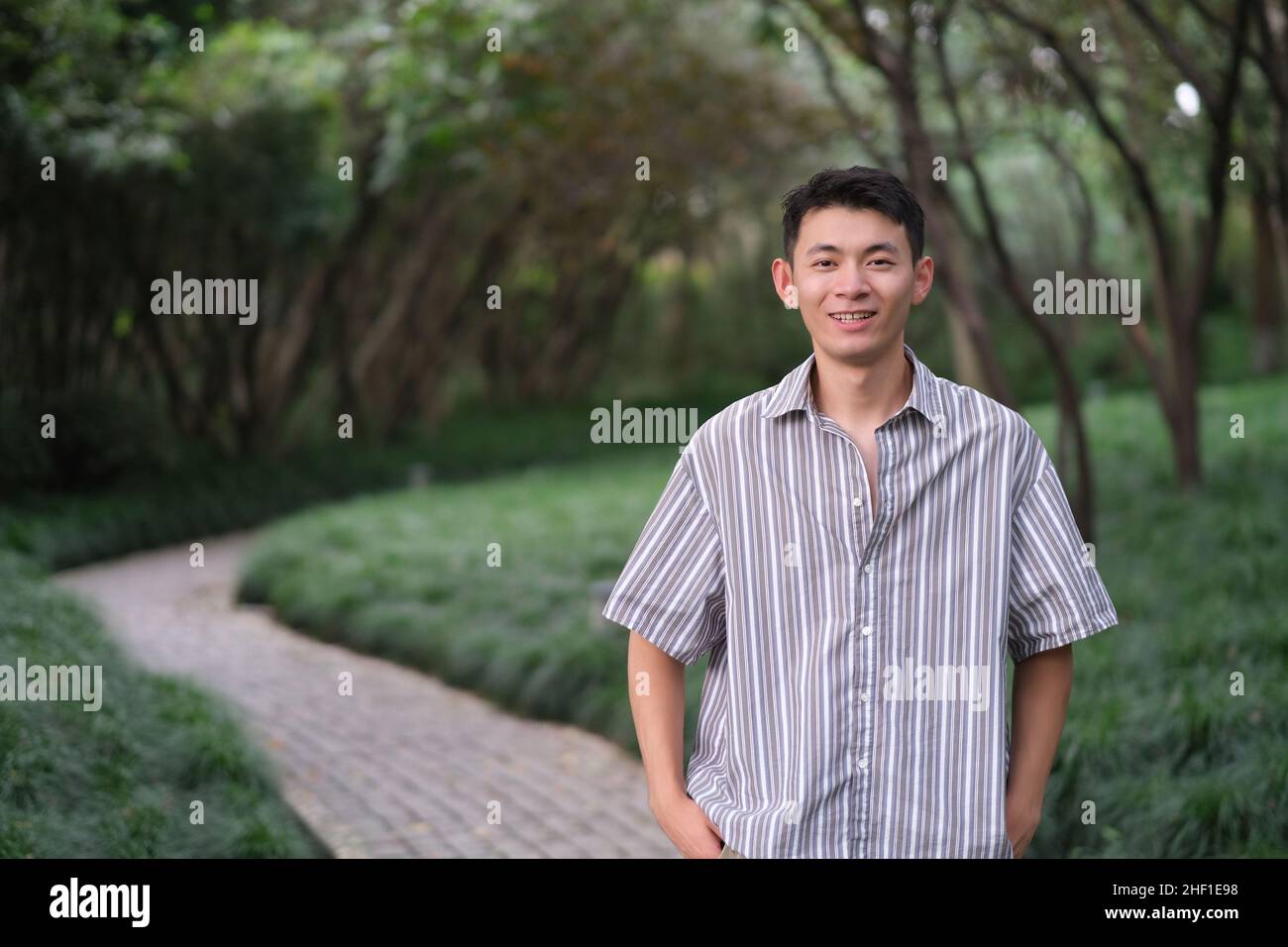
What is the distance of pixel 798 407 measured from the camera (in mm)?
2297

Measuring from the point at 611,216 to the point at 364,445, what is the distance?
6.26 meters

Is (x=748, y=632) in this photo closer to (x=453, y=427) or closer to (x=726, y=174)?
Result: (x=726, y=174)

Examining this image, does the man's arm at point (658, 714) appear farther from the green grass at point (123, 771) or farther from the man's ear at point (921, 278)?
the green grass at point (123, 771)

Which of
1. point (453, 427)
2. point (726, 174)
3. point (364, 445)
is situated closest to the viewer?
point (726, 174)

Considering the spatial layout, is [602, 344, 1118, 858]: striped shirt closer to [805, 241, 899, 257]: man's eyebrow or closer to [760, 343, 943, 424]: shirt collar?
[760, 343, 943, 424]: shirt collar

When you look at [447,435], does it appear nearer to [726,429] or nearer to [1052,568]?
[726,429]

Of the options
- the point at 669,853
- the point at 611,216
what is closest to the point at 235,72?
the point at 611,216

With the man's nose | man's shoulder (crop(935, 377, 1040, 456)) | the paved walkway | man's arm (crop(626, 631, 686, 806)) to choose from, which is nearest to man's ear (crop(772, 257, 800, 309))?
the man's nose

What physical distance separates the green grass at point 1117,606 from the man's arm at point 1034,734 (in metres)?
2.48

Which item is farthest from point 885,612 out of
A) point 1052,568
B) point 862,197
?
point 862,197

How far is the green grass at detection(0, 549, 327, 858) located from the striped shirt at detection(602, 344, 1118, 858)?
2.71 m

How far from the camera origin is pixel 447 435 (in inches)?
858

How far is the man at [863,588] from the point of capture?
2.22 m

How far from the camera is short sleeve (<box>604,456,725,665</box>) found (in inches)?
92.8
